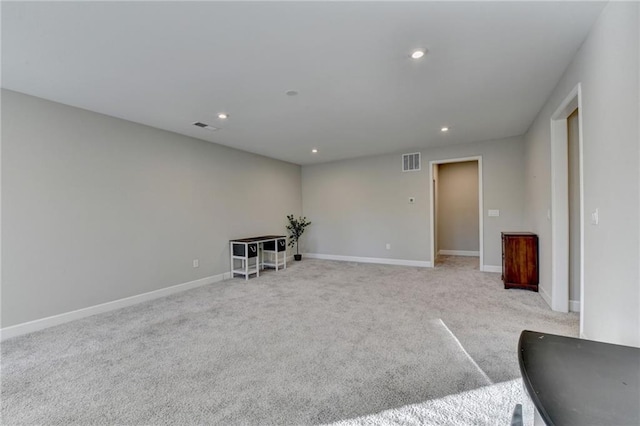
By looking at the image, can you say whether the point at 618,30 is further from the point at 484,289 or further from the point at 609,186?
the point at 484,289

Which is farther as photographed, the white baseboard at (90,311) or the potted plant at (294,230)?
the potted plant at (294,230)

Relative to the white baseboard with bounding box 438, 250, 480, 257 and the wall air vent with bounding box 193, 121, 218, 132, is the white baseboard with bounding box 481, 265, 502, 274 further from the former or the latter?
the wall air vent with bounding box 193, 121, 218, 132

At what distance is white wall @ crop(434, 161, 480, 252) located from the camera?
7.03 metres

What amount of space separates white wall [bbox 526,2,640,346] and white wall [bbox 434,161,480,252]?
4.88 metres

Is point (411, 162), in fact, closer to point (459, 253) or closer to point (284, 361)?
point (459, 253)

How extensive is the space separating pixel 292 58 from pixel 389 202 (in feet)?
14.4

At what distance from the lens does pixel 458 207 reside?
23.8 ft

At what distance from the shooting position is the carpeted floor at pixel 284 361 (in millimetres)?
1672

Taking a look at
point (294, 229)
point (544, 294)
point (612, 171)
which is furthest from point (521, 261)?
point (294, 229)

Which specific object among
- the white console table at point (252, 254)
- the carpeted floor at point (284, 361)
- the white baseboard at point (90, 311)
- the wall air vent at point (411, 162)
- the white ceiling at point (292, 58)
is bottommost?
the carpeted floor at point (284, 361)

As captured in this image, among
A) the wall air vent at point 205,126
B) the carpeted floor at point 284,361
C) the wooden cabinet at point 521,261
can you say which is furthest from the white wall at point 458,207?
the wall air vent at point 205,126

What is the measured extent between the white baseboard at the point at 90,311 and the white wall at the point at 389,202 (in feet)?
10.8

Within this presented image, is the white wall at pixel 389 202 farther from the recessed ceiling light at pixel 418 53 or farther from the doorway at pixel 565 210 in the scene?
the recessed ceiling light at pixel 418 53

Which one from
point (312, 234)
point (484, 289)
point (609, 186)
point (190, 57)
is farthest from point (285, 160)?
point (609, 186)
